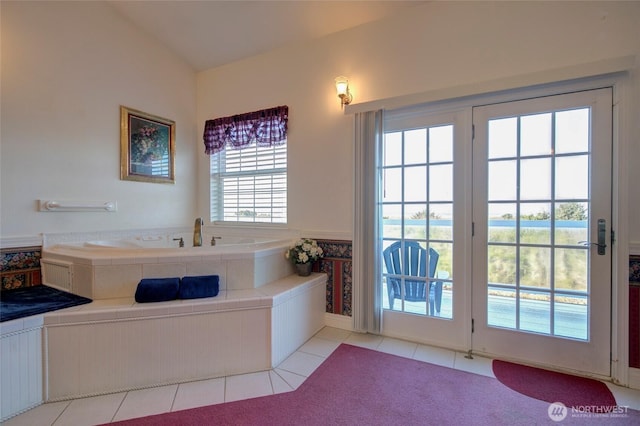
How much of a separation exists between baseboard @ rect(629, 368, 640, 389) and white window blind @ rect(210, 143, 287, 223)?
9.11ft

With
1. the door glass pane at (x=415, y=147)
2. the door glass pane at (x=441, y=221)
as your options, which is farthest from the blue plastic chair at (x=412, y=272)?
the door glass pane at (x=415, y=147)

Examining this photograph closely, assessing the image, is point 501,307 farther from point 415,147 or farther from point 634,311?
point 415,147

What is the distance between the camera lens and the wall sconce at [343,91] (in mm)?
2598

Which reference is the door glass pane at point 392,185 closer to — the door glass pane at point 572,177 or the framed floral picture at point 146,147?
the door glass pane at point 572,177

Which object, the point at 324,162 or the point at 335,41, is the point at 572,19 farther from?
the point at 324,162

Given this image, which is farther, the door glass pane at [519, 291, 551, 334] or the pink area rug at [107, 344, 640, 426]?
the door glass pane at [519, 291, 551, 334]

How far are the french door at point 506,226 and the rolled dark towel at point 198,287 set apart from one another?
138 cm

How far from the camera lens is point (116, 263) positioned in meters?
2.03

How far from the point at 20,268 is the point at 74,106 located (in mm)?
1388

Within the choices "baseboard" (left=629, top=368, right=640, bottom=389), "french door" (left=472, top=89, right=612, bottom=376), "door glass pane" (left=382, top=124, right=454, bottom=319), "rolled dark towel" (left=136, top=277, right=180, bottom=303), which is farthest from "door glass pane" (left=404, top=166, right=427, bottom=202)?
"rolled dark towel" (left=136, top=277, right=180, bottom=303)

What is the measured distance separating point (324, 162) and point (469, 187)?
4.15ft

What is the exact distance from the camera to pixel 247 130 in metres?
3.21

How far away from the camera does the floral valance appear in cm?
301

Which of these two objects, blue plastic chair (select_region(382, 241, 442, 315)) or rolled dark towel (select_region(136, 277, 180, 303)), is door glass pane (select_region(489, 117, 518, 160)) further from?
rolled dark towel (select_region(136, 277, 180, 303))
